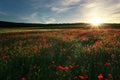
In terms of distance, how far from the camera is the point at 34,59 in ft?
19.8

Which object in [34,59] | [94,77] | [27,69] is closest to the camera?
[94,77]

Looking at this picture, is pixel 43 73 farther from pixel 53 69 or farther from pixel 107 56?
pixel 107 56

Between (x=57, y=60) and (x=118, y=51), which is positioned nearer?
(x=57, y=60)

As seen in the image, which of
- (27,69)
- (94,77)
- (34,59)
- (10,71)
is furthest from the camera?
(34,59)

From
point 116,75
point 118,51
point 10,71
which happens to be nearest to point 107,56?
point 118,51

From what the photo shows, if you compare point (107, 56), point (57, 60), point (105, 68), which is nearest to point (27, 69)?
point (57, 60)

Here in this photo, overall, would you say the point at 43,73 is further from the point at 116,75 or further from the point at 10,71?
the point at 116,75

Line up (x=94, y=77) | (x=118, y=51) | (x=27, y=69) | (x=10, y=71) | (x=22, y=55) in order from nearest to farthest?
(x=94, y=77) < (x=10, y=71) < (x=27, y=69) < (x=22, y=55) < (x=118, y=51)

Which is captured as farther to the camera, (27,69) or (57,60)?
(57,60)

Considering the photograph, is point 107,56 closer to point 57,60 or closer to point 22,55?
point 57,60

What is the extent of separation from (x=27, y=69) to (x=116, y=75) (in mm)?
2657

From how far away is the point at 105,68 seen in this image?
5.24m

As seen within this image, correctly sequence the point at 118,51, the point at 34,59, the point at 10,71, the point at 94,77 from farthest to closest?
the point at 118,51
the point at 34,59
the point at 10,71
the point at 94,77

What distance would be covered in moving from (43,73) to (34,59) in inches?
49.7
